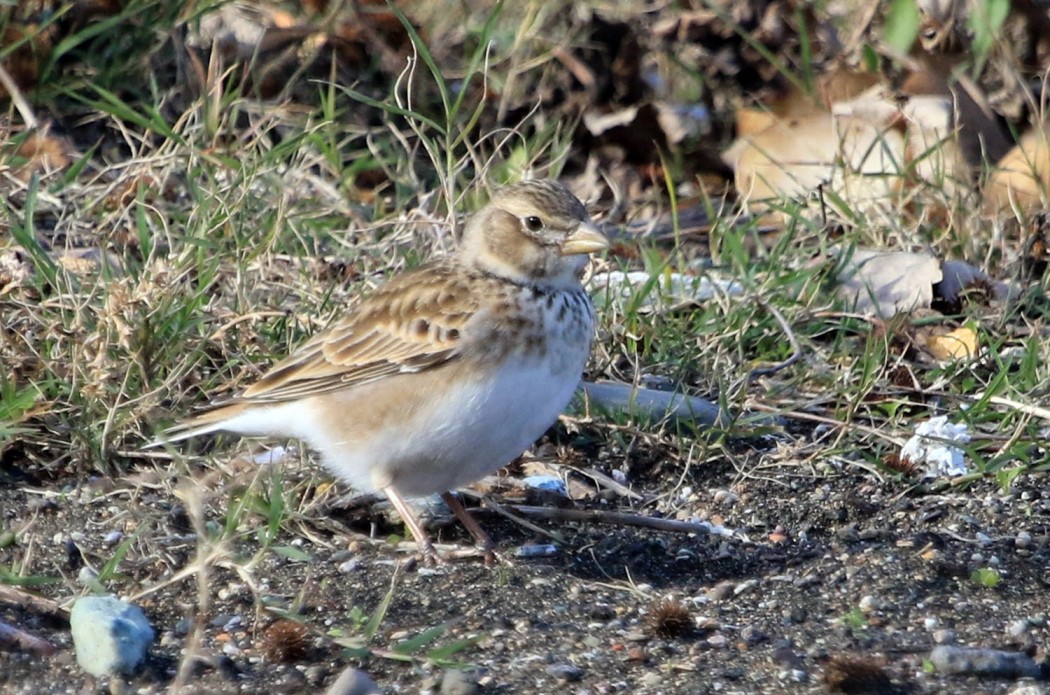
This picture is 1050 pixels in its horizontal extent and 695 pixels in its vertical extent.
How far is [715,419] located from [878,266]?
3.90ft

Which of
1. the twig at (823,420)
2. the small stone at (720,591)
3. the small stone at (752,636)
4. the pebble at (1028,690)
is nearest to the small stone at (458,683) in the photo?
the small stone at (752,636)

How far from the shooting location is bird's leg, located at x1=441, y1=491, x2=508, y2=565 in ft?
14.9

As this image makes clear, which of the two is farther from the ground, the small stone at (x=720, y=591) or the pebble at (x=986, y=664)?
the pebble at (x=986, y=664)

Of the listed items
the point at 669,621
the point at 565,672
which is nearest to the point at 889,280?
the point at 669,621

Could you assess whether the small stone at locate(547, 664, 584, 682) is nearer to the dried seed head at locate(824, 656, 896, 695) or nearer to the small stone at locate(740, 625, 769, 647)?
the small stone at locate(740, 625, 769, 647)

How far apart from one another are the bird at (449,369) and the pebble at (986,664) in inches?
47.0

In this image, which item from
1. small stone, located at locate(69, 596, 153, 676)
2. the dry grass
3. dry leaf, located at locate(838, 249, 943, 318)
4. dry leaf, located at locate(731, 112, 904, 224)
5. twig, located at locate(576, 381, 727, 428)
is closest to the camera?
small stone, located at locate(69, 596, 153, 676)

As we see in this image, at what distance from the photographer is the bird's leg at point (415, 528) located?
179 inches

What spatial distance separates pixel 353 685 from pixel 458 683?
0.23 m

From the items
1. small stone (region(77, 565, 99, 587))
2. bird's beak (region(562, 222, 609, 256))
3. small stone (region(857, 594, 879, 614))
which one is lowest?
small stone (region(77, 565, 99, 587))

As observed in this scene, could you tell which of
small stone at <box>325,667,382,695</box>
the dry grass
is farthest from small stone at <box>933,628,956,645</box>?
small stone at <box>325,667,382,695</box>

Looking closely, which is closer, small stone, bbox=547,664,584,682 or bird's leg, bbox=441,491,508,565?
small stone, bbox=547,664,584,682

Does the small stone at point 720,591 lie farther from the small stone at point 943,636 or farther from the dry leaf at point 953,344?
the dry leaf at point 953,344

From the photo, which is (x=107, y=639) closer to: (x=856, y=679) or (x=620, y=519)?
(x=620, y=519)
